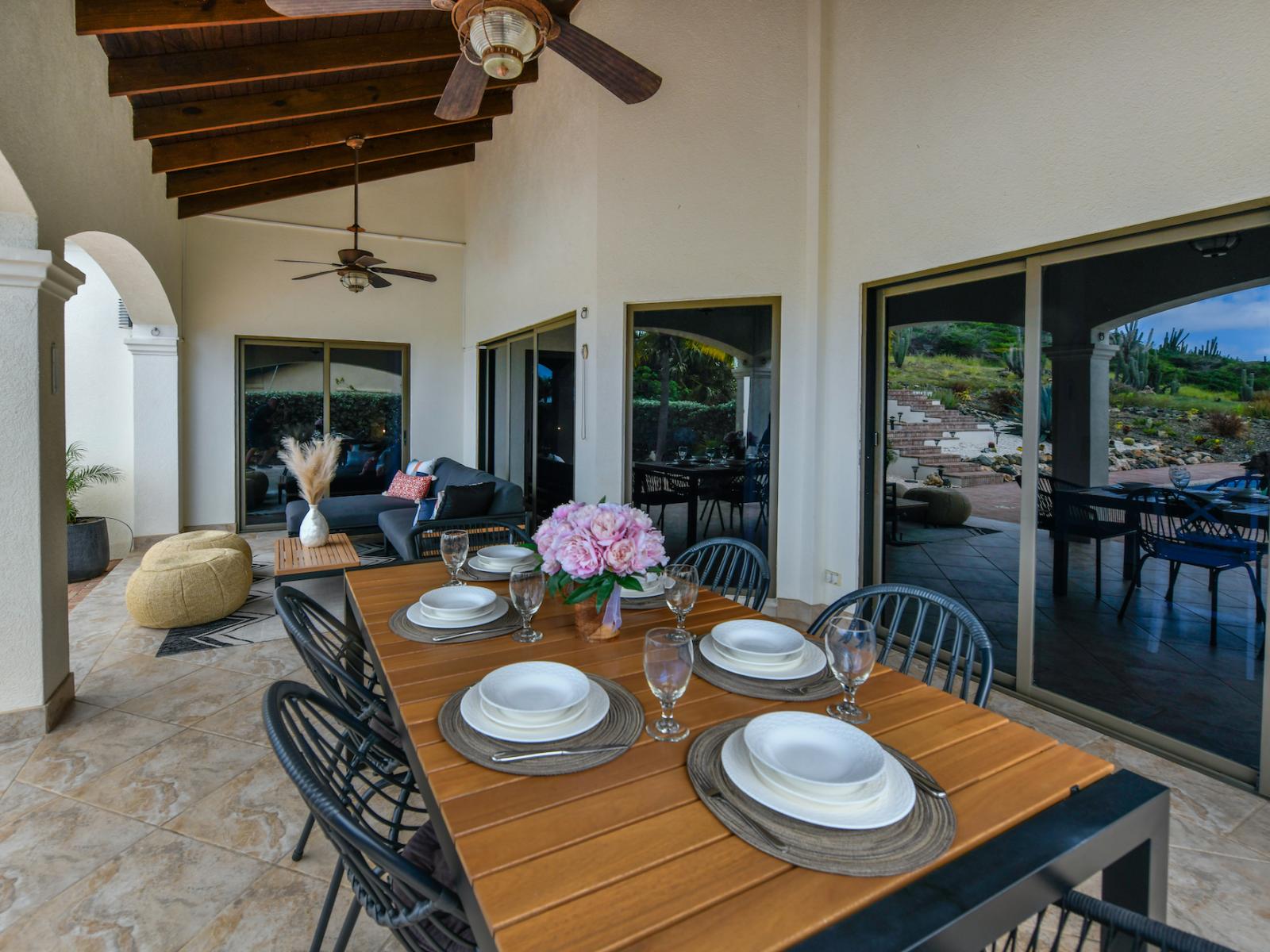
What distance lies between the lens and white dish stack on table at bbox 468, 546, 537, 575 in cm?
229

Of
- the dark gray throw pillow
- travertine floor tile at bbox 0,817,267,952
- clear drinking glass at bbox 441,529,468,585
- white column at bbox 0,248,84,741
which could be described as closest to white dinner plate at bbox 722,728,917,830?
clear drinking glass at bbox 441,529,468,585

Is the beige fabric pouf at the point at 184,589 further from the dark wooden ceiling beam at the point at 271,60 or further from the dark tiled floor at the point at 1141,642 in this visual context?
the dark tiled floor at the point at 1141,642

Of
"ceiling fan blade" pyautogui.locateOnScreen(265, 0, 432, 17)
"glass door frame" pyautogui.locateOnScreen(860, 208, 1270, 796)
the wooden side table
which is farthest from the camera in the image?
the wooden side table

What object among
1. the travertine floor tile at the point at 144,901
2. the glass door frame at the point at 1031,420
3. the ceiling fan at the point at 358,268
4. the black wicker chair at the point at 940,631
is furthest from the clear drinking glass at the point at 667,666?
the ceiling fan at the point at 358,268

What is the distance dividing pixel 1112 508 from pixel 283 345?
735 centimetres

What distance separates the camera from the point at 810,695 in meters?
1.37

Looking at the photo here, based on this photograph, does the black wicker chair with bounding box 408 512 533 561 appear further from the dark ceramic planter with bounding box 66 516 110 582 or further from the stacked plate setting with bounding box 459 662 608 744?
the dark ceramic planter with bounding box 66 516 110 582

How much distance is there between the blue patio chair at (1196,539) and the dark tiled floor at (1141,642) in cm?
3

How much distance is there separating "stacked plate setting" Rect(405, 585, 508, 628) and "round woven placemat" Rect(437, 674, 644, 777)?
0.47 m

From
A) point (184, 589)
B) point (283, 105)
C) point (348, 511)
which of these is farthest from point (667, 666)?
point (348, 511)

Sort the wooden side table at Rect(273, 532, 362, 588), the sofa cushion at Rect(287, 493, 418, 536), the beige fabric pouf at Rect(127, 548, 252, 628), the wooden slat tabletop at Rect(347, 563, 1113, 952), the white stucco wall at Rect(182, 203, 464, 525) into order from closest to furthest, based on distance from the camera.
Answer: the wooden slat tabletop at Rect(347, 563, 1113, 952)
the beige fabric pouf at Rect(127, 548, 252, 628)
the wooden side table at Rect(273, 532, 362, 588)
the sofa cushion at Rect(287, 493, 418, 536)
the white stucco wall at Rect(182, 203, 464, 525)

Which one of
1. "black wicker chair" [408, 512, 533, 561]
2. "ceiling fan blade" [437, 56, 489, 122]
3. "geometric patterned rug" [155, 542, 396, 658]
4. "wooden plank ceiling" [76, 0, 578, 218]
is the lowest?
"geometric patterned rug" [155, 542, 396, 658]

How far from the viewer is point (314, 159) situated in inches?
227

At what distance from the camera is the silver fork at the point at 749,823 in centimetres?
89
